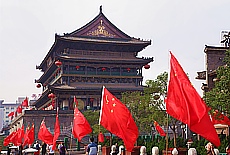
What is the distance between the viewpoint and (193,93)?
1007cm

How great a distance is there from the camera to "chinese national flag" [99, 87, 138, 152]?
13.2 meters

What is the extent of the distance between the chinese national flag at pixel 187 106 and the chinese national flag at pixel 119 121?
306 centimetres

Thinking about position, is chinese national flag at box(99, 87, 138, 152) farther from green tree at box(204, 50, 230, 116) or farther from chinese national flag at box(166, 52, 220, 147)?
green tree at box(204, 50, 230, 116)

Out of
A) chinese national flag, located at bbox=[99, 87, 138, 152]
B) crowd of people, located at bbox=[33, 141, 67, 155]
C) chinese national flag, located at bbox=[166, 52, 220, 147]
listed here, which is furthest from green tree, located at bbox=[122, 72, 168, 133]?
chinese national flag, located at bbox=[166, 52, 220, 147]

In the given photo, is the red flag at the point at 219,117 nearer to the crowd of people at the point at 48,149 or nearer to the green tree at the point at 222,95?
the green tree at the point at 222,95

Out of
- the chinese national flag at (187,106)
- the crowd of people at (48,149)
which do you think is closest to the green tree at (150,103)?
the crowd of people at (48,149)

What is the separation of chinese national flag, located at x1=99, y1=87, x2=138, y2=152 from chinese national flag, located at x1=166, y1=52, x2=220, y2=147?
3058 millimetres

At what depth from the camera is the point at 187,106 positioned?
9.96 meters

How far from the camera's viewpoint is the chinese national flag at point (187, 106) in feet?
30.8

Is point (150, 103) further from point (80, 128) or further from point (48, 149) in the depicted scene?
point (80, 128)

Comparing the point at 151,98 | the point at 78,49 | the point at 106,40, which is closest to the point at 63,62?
the point at 78,49

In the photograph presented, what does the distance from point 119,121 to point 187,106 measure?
428 centimetres

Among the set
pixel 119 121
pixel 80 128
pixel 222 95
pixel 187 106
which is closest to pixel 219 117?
pixel 222 95

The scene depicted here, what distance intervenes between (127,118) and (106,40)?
3389 centimetres
